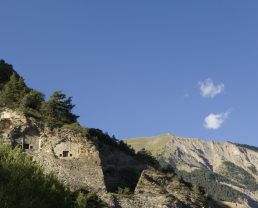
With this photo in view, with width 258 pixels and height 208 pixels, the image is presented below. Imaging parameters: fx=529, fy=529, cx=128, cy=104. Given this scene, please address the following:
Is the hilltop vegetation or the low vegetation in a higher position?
the hilltop vegetation

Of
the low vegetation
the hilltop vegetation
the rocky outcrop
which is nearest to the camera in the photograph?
the low vegetation

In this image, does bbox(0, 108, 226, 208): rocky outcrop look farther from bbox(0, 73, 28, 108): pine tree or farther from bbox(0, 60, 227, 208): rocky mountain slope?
bbox(0, 73, 28, 108): pine tree

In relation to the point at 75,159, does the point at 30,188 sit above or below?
below

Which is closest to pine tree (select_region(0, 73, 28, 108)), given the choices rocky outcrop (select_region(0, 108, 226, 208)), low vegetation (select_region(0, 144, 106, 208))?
rocky outcrop (select_region(0, 108, 226, 208))

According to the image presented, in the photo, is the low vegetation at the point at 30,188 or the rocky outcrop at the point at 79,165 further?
the rocky outcrop at the point at 79,165

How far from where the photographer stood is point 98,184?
173 feet

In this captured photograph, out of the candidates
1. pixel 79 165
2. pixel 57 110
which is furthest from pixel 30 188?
pixel 57 110

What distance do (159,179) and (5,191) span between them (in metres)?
19.7

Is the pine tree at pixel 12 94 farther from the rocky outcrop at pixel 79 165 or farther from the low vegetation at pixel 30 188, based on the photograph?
the low vegetation at pixel 30 188

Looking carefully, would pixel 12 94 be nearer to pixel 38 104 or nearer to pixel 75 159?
pixel 38 104

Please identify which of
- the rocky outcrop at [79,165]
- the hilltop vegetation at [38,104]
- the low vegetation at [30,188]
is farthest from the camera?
the hilltop vegetation at [38,104]

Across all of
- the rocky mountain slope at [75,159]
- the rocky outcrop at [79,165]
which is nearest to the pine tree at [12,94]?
the rocky mountain slope at [75,159]

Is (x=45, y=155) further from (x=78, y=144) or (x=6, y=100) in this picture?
(x=6, y=100)

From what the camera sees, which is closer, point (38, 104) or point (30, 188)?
point (30, 188)
